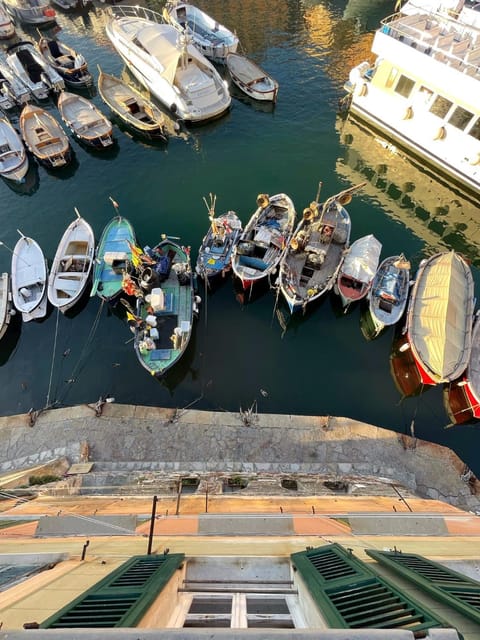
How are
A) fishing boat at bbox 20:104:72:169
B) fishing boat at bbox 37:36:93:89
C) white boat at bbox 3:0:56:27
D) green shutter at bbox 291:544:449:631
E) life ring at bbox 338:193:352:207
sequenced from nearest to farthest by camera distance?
green shutter at bbox 291:544:449:631, life ring at bbox 338:193:352:207, fishing boat at bbox 20:104:72:169, fishing boat at bbox 37:36:93:89, white boat at bbox 3:0:56:27

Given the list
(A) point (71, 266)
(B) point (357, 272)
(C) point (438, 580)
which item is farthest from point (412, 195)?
(C) point (438, 580)

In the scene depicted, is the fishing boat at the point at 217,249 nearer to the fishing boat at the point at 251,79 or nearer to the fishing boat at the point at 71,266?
the fishing boat at the point at 71,266

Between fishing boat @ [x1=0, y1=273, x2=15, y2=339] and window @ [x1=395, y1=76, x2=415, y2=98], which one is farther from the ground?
window @ [x1=395, y1=76, x2=415, y2=98]

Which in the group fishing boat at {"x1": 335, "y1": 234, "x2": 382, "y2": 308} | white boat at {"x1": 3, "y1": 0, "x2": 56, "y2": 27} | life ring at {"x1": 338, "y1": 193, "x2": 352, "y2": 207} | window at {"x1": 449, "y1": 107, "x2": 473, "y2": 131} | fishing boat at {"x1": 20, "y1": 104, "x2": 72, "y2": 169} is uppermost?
white boat at {"x1": 3, "y1": 0, "x2": 56, "y2": 27}

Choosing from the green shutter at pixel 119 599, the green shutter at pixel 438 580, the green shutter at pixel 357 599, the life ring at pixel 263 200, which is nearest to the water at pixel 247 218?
the life ring at pixel 263 200

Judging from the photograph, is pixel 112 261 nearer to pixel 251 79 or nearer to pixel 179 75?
pixel 179 75

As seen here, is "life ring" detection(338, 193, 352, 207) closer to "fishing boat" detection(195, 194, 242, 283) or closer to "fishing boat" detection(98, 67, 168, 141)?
"fishing boat" detection(195, 194, 242, 283)

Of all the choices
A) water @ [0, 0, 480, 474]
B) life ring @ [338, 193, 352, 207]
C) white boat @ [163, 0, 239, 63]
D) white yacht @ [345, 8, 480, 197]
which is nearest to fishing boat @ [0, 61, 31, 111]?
water @ [0, 0, 480, 474]
